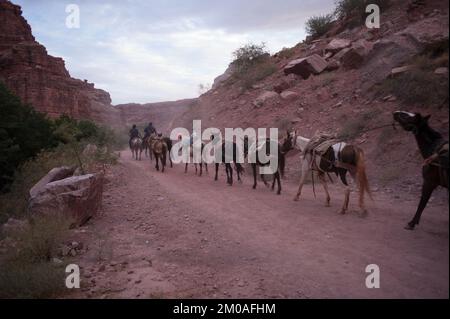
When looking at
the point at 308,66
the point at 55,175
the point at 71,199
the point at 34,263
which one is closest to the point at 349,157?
the point at 71,199

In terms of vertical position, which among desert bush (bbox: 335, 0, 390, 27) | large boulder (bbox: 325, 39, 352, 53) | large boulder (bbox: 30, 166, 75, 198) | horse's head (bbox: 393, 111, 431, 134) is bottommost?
large boulder (bbox: 30, 166, 75, 198)

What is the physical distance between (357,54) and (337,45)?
384 centimetres

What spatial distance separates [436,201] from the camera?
8148mm

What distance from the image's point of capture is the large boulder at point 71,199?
8008 mm

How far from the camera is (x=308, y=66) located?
22.3 meters

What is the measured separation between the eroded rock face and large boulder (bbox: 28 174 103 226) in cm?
2704

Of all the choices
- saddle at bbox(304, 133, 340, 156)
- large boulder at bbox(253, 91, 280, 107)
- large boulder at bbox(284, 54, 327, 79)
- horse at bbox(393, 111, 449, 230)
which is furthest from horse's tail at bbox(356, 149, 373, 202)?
large boulder at bbox(284, 54, 327, 79)

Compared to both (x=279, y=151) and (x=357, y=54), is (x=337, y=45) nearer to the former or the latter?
(x=357, y=54)

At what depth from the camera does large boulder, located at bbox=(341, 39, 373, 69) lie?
1938cm

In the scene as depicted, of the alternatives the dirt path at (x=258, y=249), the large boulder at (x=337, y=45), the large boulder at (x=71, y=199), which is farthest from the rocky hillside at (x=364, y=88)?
the large boulder at (x=71, y=199)

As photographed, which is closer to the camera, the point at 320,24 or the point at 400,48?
the point at 400,48

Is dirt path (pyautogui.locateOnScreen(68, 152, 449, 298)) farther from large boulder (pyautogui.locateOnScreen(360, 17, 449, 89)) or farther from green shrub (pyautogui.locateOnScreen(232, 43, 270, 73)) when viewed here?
green shrub (pyautogui.locateOnScreen(232, 43, 270, 73))
